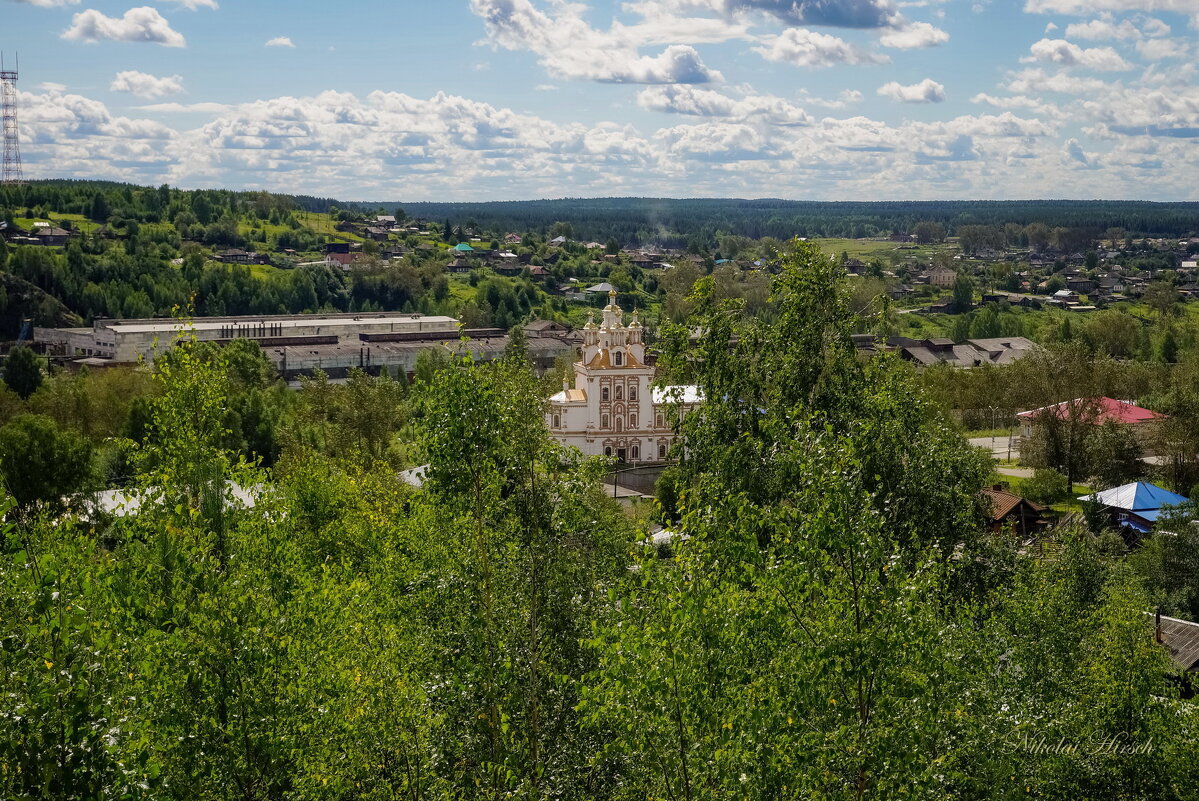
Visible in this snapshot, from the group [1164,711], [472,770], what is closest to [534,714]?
[472,770]

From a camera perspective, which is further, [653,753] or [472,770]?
[472,770]

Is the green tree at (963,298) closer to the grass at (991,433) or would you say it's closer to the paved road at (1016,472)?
the grass at (991,433)

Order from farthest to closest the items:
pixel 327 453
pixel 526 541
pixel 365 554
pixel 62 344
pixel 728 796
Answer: pixel 62 344 → pixel 327 453 → pixel 365 554 → pixel 526 541 → pixel 728 796

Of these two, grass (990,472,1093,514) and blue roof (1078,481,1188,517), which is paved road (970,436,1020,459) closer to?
grass (990,472,1093,514)

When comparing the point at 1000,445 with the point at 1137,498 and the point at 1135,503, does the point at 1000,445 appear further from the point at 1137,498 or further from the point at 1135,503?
the point at 1135,503

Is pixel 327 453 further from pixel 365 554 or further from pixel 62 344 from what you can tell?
pixel 62 344

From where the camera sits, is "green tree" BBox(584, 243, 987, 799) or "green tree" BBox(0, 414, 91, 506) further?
"green tree" BBox(0, 414, 91, 506)

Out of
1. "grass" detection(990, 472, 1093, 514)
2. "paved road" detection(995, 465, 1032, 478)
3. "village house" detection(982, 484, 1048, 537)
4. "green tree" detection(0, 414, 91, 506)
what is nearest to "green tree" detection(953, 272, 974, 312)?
"paved road" detection(995, 465, 1032, 478)
